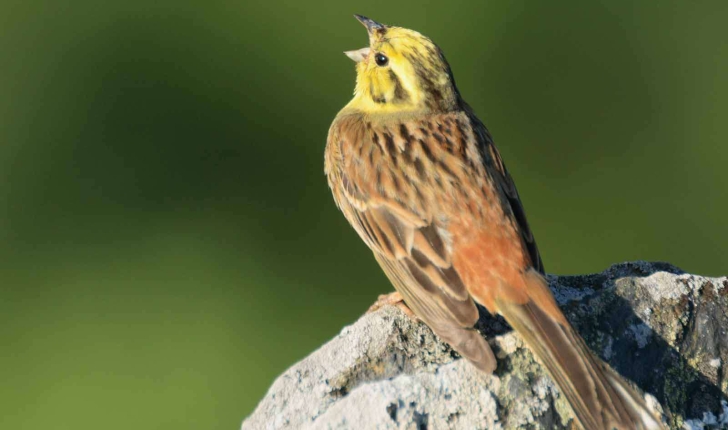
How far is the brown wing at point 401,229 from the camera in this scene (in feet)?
12.3

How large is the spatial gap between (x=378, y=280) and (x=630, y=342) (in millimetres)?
3889

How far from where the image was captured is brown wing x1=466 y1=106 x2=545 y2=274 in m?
4.05

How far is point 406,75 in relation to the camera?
4859 millimetres

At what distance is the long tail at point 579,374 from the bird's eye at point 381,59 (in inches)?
63.8

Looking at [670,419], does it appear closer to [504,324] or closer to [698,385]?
[698,385]

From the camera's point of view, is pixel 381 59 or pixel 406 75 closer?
pixel 406 75

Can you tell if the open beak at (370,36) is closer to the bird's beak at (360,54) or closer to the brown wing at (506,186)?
the bird's beak at (360,54)

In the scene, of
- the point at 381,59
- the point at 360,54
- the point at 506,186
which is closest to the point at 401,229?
the point at 506,186

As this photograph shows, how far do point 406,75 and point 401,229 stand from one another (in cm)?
90

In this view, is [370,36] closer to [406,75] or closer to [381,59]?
[381,59]

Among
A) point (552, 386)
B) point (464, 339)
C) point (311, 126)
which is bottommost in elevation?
point (552, 386)


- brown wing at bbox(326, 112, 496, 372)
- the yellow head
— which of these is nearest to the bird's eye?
the yellow head

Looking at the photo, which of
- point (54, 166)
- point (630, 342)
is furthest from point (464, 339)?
point (54, 166)

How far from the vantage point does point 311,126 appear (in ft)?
25.5
